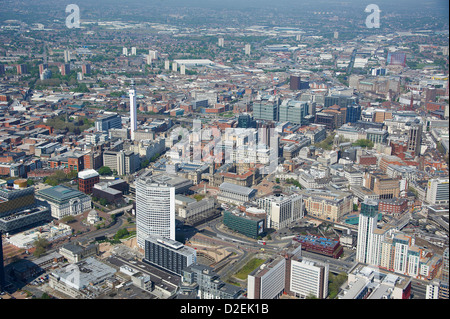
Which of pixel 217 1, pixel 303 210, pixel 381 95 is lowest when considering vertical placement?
pixel 303 210

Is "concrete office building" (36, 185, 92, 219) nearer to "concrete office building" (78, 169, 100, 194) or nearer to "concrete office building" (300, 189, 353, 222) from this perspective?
"concrete office building" (78, 169, 100, 194)

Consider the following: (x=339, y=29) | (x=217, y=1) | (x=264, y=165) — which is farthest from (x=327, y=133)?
(x=217, y=1)

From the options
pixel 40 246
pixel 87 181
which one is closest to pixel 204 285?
pixel 40 246

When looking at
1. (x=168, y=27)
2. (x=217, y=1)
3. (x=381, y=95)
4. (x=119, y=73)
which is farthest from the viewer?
(x=217, y=1)

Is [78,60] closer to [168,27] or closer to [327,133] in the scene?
[168,27]

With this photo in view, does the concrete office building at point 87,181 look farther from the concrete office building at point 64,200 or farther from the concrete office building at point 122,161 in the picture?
the concrete office building at point 122,161

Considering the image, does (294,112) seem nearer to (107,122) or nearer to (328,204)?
(107,122)

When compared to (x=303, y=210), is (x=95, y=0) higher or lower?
higher

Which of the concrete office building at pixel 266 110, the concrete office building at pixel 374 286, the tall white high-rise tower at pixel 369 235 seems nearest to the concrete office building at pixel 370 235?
the tall white high-rise tower at pixel 369 235
